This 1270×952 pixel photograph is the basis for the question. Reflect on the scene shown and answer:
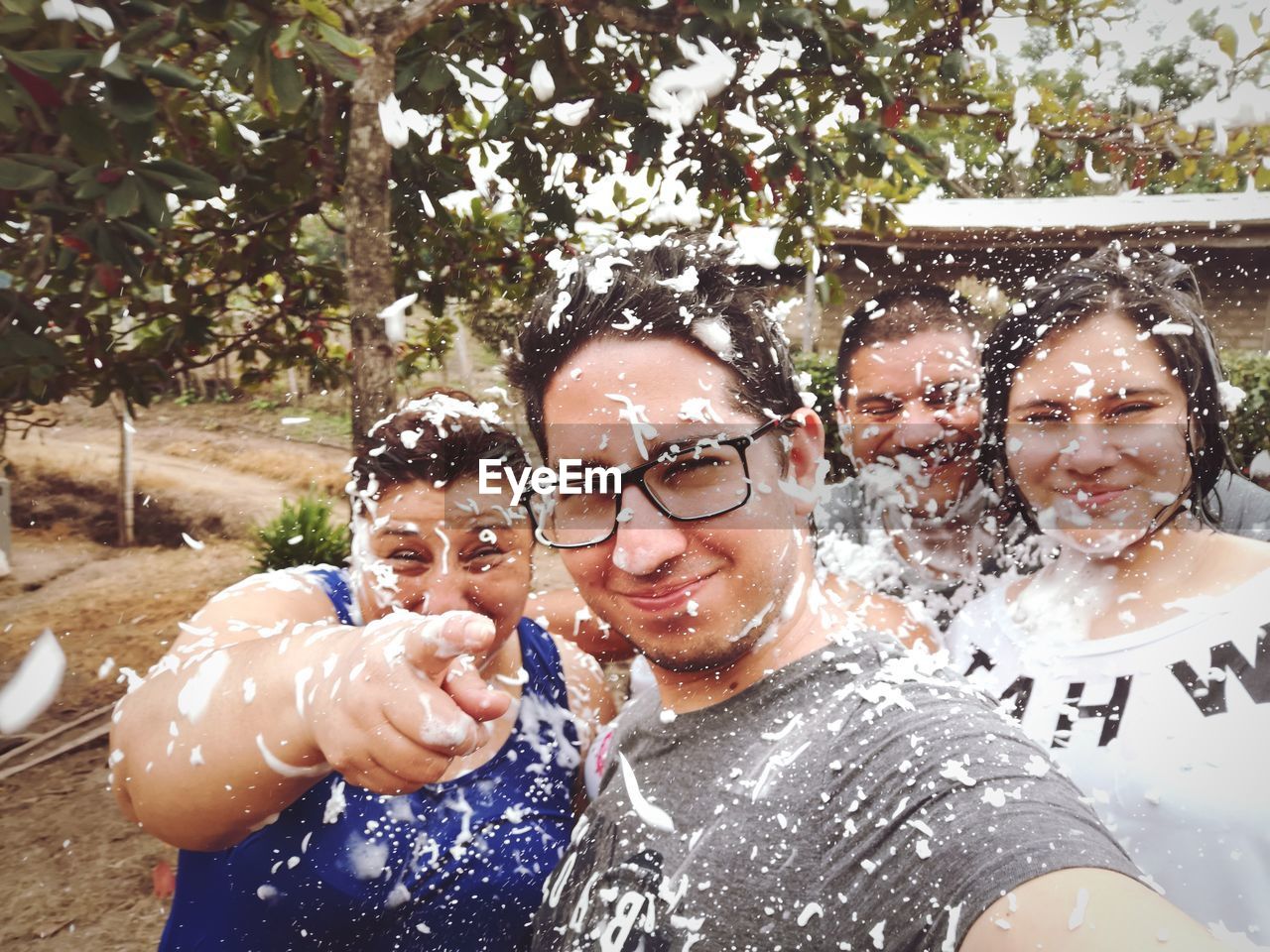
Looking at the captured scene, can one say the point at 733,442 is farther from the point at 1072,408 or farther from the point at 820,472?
the point at 1072,408

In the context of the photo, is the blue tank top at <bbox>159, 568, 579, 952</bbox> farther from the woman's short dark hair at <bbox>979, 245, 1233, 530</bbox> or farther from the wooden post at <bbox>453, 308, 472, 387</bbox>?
the woman's short dark hair at <bbox>979, 245, 1233, 530</bbox>

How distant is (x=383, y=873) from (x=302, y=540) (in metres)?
2.22

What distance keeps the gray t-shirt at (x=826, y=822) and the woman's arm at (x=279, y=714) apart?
202 millimetres

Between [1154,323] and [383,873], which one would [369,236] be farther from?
[1154,323]

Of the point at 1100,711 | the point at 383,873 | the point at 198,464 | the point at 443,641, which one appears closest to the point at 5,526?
the point at 198,464

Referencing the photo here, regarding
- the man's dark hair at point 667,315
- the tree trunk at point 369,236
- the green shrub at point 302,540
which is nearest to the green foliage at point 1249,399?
the man's dark hair at point 667,315

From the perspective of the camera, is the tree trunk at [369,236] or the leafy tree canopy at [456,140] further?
the tree trunk at [369,236]

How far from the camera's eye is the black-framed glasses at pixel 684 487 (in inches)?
30.0

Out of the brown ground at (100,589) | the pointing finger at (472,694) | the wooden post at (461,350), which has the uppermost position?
the wooden post at (461,350)

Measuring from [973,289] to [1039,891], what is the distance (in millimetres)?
874

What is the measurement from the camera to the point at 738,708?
0.76 metres

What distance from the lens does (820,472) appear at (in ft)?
2.84

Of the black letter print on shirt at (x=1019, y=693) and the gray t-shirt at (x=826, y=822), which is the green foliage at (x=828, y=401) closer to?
the black letter print on shirt at (x=1019, y=693)

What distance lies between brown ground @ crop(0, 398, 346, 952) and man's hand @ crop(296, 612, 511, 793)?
1.98 meters
